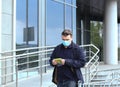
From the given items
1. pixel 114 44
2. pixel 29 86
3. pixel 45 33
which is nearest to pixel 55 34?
pixel 45 33

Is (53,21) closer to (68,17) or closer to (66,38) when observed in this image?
(68,17)

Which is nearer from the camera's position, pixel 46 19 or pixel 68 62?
pixel 68 62

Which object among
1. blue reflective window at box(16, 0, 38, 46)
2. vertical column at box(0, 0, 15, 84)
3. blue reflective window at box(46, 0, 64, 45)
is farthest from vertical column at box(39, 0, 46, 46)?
vertical column at box(0, 0, 15, 84)

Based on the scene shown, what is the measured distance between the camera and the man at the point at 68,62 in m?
6.75

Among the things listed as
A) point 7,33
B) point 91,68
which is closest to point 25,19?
point 7,33

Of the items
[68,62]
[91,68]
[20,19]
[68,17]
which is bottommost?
[91,68]

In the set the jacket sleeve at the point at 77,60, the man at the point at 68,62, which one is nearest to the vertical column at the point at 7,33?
the man at the point at 68,62

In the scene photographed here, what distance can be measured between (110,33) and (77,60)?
21.2 m

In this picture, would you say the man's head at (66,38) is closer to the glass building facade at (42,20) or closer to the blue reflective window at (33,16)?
the glass building facade at (42,20)

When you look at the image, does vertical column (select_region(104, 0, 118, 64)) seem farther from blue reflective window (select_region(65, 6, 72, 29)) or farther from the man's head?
the man's head

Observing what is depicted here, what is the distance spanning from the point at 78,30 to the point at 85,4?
8.29 feet

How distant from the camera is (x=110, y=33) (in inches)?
1091

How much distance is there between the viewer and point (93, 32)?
105ft

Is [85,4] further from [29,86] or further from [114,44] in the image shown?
[29,86]
